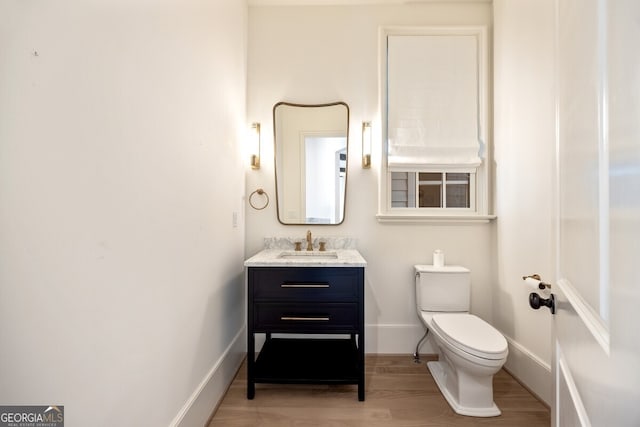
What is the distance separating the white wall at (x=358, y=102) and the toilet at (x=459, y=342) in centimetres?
24

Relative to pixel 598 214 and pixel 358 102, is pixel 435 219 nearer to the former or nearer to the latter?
pixel 358 102

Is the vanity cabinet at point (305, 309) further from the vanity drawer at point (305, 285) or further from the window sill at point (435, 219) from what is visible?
the window sill at point (435, 219)

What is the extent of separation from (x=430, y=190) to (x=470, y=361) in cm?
130

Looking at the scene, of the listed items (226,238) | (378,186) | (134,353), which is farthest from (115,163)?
(378,186)

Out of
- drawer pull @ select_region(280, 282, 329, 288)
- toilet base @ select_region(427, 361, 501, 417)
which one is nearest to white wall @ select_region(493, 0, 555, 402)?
toilet base @ select_region(427, 361, 501, 417)

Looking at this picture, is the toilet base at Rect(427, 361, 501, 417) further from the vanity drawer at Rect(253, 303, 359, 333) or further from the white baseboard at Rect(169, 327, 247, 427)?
the white baseboard at Rect(169, 327, 247, 427)

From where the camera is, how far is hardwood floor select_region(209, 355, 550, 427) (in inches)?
60.1

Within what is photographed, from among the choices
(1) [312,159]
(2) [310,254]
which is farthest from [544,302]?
(1) [312,159]

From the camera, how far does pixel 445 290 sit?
6.71ft

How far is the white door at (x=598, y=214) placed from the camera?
0.40 metres

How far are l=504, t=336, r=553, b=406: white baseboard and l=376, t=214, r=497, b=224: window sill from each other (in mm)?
886

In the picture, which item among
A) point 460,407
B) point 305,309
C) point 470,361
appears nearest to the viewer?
point 470,361

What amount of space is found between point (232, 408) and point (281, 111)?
2.09m

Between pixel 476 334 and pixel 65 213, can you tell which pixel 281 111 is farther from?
pixel 476 334
